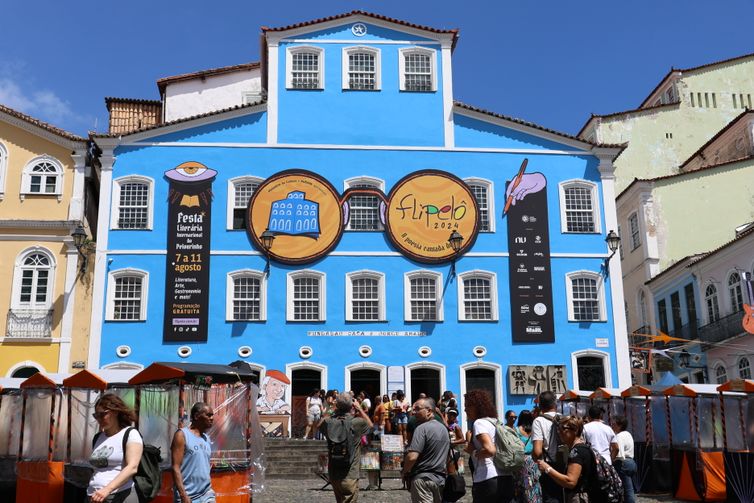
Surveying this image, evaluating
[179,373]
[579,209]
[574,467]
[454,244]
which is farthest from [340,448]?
[579,209]

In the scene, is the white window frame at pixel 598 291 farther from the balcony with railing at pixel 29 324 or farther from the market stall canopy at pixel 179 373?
the balcony with railing at pixel 29 324

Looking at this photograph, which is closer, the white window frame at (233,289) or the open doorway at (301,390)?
the open doorway at (301,390)

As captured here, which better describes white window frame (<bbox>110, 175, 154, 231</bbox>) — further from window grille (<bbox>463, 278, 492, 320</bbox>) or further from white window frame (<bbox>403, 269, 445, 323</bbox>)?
→ window grille (<bbox>463, 278, 492, 320</bbox>)

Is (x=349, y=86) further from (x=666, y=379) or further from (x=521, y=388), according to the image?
(x=666, y=379)

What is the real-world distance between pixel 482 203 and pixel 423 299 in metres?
3.88

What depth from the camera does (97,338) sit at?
26.4 meters

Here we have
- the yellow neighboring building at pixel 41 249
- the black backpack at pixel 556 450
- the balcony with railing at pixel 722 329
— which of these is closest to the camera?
the black backpack at pixel 556 450

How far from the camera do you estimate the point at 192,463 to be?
27.6 ft

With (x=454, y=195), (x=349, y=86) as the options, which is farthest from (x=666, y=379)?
(x=349, y=86)

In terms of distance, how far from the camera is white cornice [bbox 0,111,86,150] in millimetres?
28234

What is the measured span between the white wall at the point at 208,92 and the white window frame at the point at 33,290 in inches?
370

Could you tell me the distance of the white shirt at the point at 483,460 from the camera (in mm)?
8742

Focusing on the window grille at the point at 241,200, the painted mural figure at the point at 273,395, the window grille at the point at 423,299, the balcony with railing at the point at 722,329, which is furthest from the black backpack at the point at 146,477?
the balcony with railing at the point at 722,329

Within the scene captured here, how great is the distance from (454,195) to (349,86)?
531 centimetres
